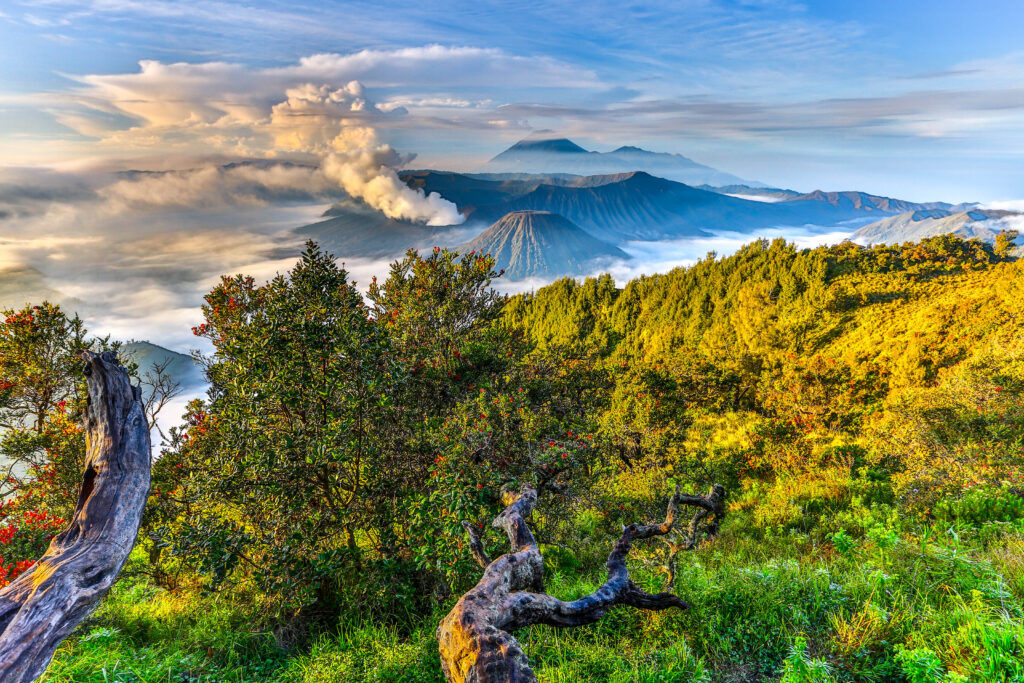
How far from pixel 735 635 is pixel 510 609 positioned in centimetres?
308

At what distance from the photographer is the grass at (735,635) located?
3.57m

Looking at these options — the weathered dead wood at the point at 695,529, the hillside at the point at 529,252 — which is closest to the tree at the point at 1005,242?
the weathered dead wood at the point at 695,529

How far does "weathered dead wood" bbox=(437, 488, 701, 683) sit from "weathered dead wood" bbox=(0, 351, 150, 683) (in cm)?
244

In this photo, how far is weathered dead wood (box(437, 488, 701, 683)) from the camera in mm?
2178

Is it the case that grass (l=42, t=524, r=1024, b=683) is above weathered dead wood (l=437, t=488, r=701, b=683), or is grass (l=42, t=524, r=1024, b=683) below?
below

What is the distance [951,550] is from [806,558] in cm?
168

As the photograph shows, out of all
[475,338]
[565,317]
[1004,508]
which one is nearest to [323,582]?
[475,338]

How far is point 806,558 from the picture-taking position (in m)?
6.15

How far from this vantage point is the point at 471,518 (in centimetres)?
497

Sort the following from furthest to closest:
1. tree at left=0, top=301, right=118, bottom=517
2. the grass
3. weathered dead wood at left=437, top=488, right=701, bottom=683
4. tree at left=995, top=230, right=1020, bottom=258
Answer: tree at left=995, top=230, right=1020, bottom=258 → tree at left=0, top=301, right=118, bottom=517 → the grass → weathered dead wood at left=437, top=488, right=701, bottom=683

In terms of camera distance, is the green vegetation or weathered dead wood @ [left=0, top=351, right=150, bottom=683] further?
the green vegetation

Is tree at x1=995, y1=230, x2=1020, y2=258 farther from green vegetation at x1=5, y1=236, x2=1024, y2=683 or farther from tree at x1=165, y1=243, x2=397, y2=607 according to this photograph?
tree at x1=165, y1=243, x2=397, y2=607

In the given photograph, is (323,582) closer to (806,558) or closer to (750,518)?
A: (806,558)

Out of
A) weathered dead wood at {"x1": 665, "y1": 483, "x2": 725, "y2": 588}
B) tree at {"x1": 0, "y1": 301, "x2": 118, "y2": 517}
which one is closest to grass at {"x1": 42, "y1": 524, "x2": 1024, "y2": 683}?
weathered dead wood at {"x1": 665, "y1": 483, "x2": 725, "y2": 588}
